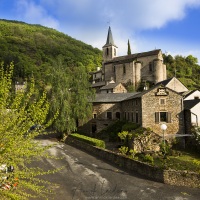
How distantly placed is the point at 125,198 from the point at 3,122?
8.52 meters

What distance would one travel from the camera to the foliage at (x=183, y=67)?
6925 centimetres

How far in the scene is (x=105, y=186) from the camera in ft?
44.7

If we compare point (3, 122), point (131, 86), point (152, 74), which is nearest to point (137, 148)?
point (3, 122)

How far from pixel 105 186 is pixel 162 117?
13.8m

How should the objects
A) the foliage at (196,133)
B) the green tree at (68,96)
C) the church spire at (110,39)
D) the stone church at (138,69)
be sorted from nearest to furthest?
the foliage at (196,133), the green tree at (68,96), the stone church at (138,69), the church spire at (110,39)

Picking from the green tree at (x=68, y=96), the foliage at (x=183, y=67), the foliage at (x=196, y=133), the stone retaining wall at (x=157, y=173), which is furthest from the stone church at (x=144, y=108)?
the foliage at (x=183, y=67)

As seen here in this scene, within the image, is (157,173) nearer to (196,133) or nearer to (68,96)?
(196,133)

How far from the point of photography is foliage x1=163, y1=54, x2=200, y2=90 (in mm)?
69250

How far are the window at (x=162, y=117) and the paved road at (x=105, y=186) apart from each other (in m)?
9.35

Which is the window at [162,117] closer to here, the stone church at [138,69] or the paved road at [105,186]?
the paved road at [105,186]

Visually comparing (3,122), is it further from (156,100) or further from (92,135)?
(92,135)

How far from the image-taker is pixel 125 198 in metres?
12.0

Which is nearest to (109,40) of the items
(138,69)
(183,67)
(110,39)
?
(110,39)

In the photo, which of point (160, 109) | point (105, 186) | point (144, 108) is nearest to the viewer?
point (105, 186)
